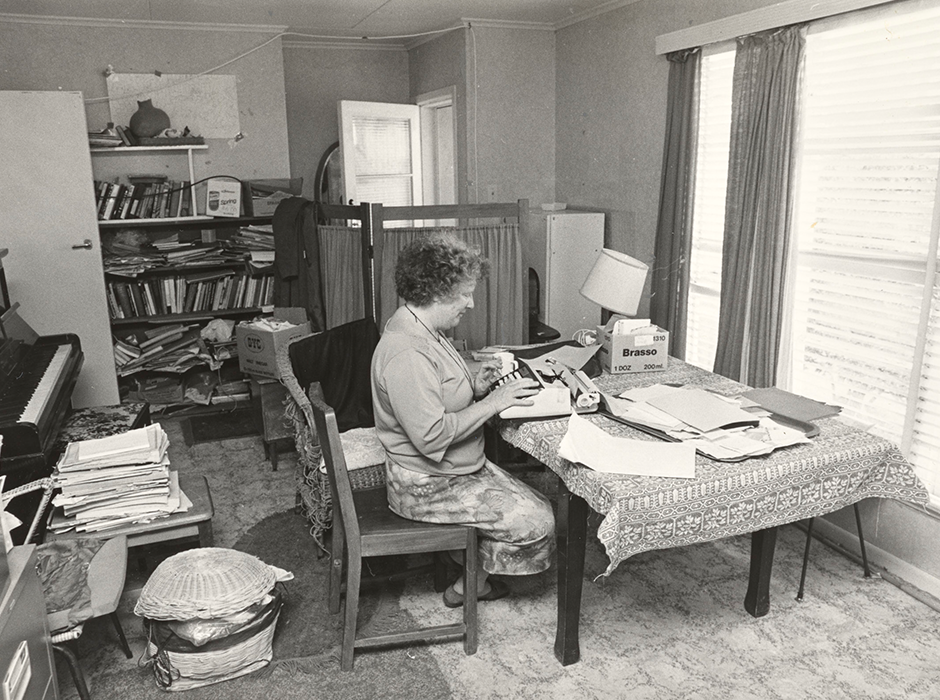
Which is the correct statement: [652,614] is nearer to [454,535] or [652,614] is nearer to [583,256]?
[454,535]

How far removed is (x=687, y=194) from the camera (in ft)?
12.4

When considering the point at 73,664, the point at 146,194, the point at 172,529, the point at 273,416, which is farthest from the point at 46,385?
the point at 146,194

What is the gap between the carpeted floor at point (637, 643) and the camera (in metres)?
2.29

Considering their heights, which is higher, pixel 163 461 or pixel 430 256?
pixel 430 256

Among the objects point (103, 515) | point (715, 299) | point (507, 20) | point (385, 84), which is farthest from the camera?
point (385, 84)

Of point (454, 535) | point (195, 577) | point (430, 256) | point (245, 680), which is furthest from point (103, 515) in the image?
point (430, 256)

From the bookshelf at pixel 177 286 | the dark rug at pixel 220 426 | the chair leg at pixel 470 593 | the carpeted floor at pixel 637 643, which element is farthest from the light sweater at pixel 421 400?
the bookshelf at pixel 177 286

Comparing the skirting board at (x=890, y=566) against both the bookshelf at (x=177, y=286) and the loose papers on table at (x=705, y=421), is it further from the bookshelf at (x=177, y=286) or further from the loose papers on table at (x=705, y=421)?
the bookshelf at (x=177, y=286)

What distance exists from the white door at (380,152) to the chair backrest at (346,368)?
2.05m

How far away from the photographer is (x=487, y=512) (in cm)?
238

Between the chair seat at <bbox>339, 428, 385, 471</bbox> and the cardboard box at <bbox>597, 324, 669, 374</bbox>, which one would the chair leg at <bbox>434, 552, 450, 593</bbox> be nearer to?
the chair seat at <bbox>339, 428, 385, 471</bbox>

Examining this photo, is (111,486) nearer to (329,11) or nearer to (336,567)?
(336,567)

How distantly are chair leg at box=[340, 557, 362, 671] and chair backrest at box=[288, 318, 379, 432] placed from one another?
1028 mm

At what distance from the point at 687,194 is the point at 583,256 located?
87 cm
